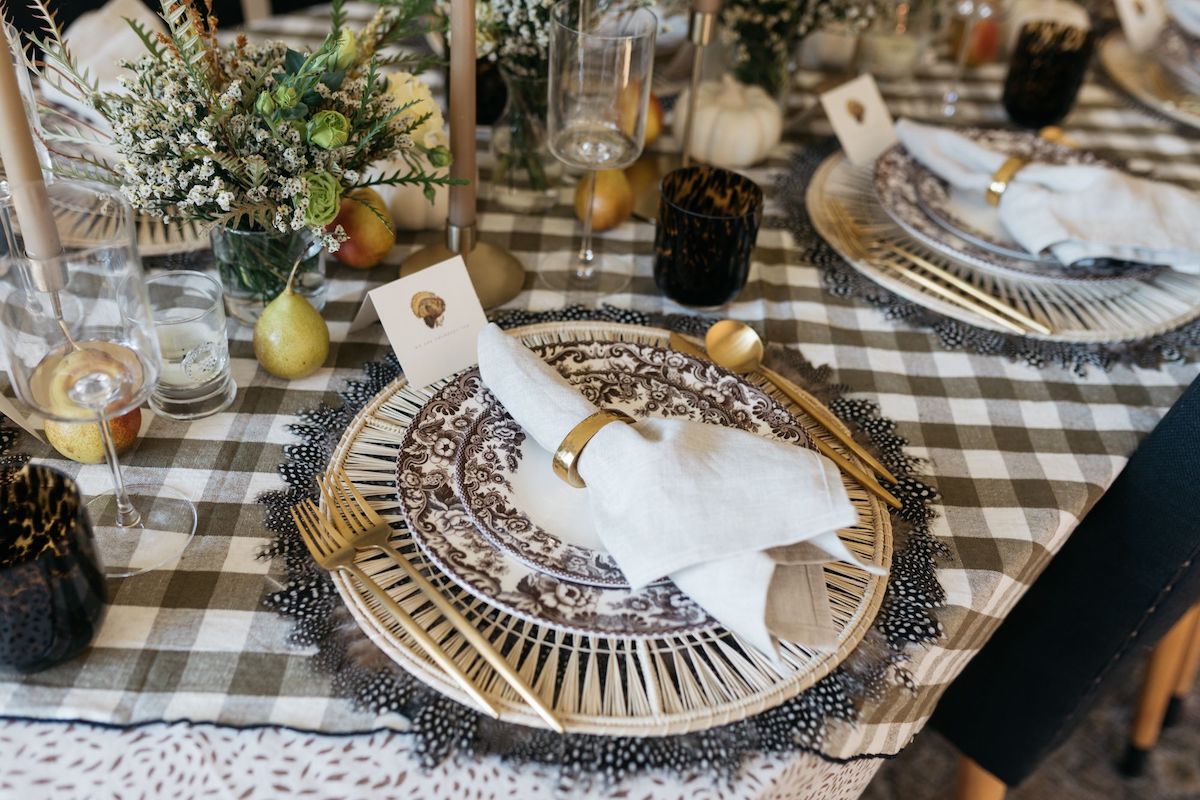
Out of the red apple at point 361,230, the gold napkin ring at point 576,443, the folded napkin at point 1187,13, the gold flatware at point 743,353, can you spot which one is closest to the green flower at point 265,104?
the red apple at point 361,230

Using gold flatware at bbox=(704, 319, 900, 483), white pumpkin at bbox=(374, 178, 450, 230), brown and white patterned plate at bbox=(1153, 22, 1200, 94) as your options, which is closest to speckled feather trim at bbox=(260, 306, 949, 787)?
gold flatware at bbox=(704, 319, 900, 483)

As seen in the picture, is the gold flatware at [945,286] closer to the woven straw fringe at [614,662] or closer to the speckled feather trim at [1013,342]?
the speckled feather trim at [1013,342]

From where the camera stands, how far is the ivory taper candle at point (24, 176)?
0.69 metres

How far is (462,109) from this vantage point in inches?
39.0

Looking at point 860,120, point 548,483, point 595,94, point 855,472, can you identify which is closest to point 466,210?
point 595,94

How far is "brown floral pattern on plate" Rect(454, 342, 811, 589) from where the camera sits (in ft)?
2.36

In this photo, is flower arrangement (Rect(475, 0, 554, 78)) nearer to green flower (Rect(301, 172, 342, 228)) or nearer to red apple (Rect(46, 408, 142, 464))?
green flower (Rect(301, 172, 342, 228))

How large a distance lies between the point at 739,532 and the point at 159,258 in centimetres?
73

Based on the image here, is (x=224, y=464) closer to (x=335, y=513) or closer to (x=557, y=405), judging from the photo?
(x=335, y=513)

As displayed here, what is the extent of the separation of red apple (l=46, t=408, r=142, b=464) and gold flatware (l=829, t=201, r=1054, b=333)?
0.82m

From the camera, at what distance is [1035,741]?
112 centimetres

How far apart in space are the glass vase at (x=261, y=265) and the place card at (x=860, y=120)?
28.5 inches

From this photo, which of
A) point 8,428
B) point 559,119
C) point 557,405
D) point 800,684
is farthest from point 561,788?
point 559,119

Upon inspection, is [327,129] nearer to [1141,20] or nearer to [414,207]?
[414,207]
